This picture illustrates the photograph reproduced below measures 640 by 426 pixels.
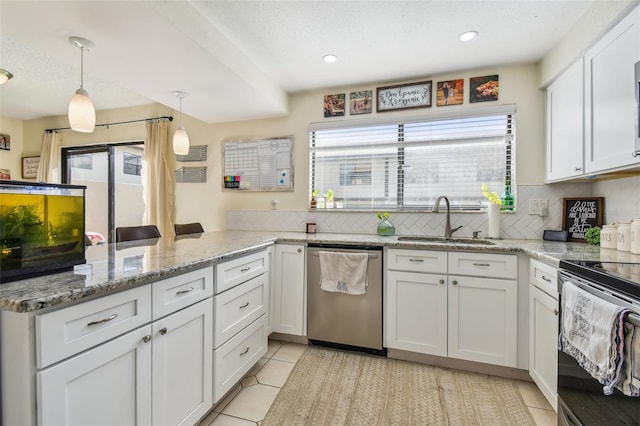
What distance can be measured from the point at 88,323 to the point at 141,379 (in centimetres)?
35

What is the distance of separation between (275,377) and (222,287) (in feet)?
Answer: 2.75

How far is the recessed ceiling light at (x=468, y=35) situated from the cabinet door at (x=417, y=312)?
1.74 metres

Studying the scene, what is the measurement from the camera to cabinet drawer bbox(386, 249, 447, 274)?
208cm

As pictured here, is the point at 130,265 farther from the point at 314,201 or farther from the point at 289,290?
the point at 314,201

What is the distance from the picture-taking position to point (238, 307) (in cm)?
179

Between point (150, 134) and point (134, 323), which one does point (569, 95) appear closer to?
point (134, 323)

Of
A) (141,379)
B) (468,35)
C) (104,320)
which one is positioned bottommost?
(141,379)

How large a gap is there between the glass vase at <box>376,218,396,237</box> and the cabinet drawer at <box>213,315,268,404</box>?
1.24 metres

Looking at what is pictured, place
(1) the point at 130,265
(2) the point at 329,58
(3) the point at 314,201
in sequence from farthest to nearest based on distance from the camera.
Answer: (3) the point at 314,201 < (2) the point at 329,58 < (1) the point at 130,265

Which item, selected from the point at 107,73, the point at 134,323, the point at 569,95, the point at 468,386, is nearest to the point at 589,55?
the point at 569,95

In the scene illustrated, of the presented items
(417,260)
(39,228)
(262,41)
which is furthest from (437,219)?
(39,228)

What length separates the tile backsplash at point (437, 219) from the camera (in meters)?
2.37

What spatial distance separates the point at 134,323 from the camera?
1.10 m

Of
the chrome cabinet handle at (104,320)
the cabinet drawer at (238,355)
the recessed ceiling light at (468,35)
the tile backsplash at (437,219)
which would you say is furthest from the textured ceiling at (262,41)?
the cabinet drawer at (238,355)
